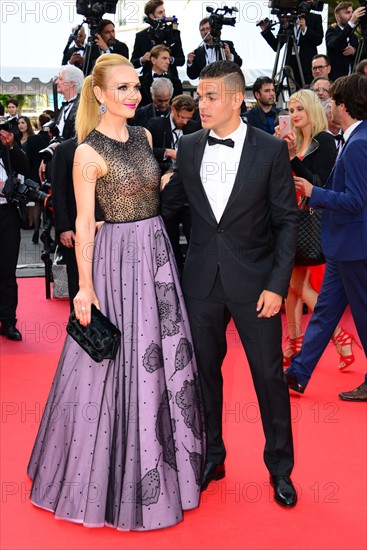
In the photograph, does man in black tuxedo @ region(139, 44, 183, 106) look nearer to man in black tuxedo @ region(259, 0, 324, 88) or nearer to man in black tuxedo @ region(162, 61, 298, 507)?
man in black tuxedo @ region(259, 0, 324, 88)

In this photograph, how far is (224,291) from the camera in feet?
9.34

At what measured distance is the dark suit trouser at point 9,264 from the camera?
17.6ft

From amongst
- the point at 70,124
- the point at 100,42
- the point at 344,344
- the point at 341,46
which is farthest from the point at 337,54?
the point at 344,344

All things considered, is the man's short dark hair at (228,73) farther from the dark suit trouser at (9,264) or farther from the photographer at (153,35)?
the photographer at (153,35)

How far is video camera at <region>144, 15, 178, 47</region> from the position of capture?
24.8ft

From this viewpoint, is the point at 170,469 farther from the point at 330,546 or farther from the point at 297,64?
the point at 297,64

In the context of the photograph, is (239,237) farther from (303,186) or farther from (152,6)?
(152,6)

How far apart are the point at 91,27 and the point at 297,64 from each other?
2.37 meters

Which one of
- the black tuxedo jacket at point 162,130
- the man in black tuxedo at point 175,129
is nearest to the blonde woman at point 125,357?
the man in black tuxedo at point 175,129

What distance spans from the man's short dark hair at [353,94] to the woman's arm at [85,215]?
1565mm

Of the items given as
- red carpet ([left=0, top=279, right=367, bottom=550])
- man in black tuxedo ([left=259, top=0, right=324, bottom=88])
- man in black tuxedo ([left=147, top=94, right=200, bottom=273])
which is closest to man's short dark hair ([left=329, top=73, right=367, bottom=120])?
red carpet ([left=0, top=279, right=367, bottom=550])

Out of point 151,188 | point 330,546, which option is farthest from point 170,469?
point 151,188

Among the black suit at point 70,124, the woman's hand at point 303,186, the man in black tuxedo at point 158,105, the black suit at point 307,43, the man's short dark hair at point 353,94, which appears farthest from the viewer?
the black suit at point 307,43

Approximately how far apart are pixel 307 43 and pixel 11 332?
15.4 ft
